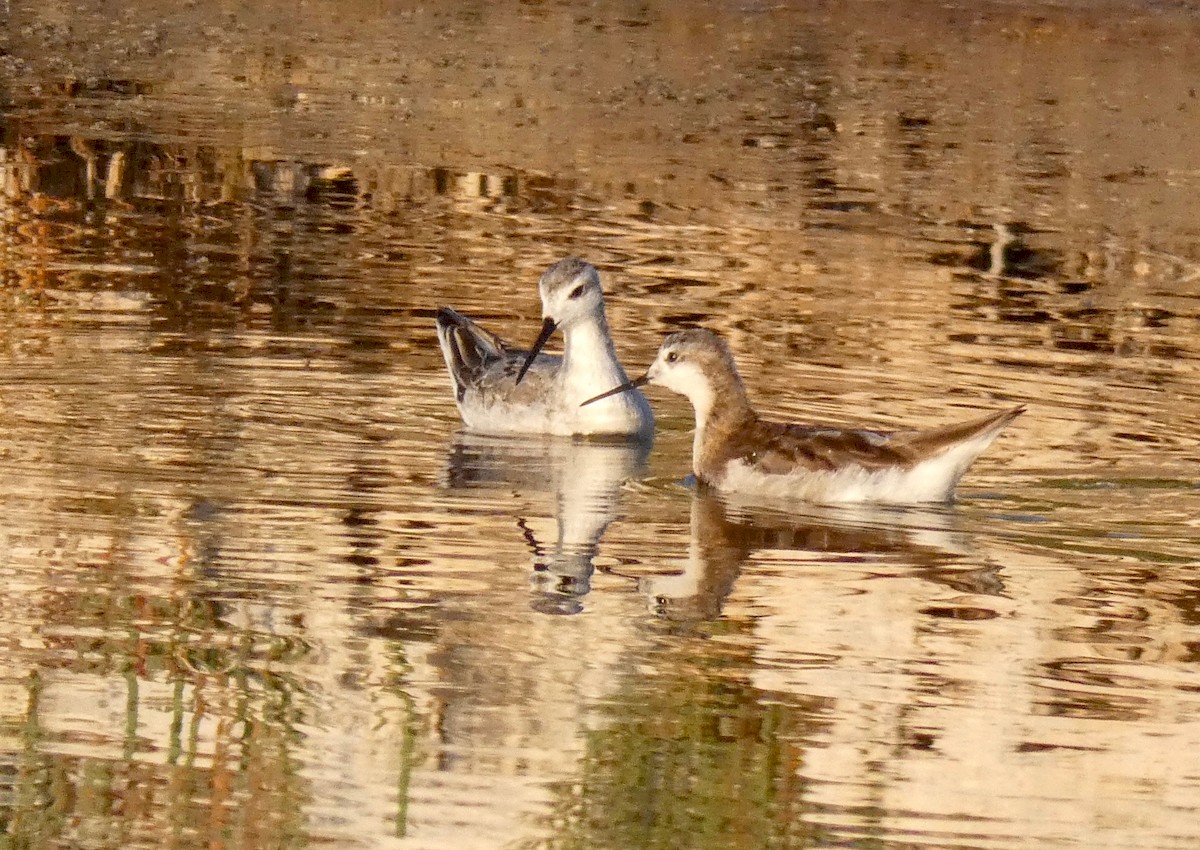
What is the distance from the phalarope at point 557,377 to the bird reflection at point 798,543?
1.22 m

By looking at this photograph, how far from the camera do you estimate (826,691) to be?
6.45 metres

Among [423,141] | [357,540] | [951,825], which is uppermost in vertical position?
[423,141]

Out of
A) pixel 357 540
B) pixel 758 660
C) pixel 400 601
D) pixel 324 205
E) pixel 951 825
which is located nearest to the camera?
pixel 951 825

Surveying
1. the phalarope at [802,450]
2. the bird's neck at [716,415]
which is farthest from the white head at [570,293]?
the bird's neck at [716,415]

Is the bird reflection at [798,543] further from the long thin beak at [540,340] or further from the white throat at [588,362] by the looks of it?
the long thin beak at [540,340]

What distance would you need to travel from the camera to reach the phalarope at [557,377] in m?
10.4

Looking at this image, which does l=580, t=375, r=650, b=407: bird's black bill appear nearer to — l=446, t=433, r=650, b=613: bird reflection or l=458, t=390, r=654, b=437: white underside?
l=458, t=390, r=654, b=437: white underside

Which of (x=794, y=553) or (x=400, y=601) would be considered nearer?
(x=400, y=601)

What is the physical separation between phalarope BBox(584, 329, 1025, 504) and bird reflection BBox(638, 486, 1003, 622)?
0.08 m

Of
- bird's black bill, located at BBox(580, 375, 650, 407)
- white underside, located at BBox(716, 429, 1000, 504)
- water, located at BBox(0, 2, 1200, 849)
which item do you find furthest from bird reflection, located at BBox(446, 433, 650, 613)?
white underside, located at BBox(716, 429, 1000, 504)

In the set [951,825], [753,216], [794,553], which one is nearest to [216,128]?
[753,216]

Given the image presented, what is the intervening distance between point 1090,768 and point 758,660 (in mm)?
1101

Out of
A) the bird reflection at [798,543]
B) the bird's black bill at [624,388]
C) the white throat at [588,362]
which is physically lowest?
the bird reflection at [798,543]

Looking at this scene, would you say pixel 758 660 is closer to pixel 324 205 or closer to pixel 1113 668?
pixel 1113 668
